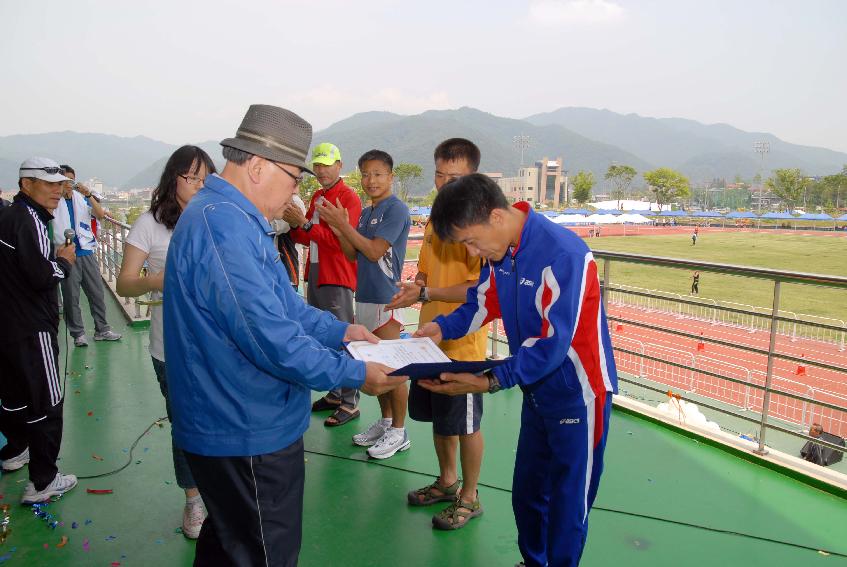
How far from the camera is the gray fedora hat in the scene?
146 centimetres

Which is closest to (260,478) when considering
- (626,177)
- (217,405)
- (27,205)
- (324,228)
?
(217,405)

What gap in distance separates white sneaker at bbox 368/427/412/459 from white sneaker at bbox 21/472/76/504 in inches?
62.3

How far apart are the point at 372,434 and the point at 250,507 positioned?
197cm

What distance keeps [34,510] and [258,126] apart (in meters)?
2.41

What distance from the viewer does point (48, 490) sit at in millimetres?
2730

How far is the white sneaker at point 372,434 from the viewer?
11.2 ft

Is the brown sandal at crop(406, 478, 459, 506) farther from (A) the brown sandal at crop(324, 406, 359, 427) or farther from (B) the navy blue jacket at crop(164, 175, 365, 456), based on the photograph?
(B) the navy blue jacket at crop(164, 175, 365, 456)

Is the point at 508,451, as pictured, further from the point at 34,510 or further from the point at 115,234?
the point at 115,234

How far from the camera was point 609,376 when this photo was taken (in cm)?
185

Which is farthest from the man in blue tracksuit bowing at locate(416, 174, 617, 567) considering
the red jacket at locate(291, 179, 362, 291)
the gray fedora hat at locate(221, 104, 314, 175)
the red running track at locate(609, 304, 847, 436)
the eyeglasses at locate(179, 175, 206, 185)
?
the red running track at locate(609, 304, 847, 436)

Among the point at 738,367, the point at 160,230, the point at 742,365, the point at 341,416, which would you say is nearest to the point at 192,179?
the point at 160,230

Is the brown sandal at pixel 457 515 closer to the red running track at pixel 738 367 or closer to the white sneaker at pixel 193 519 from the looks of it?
the white sneaker at pixel 193 519

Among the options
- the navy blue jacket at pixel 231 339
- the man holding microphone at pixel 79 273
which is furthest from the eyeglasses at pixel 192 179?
the man holding microphone at pixel 79 273

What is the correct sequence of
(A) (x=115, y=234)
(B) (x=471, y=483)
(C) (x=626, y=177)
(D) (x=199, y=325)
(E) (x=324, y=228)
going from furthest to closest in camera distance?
(C) (x=626, y=177)
(A) (x=115, y=234)
(E) (x=324, y=228)
(B) (x=471, y=483)
(D) (x=199, y=325)
